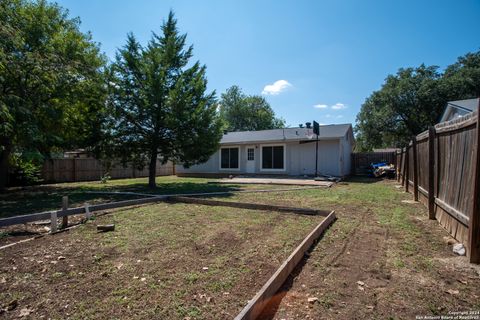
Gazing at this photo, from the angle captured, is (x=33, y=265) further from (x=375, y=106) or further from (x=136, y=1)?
(x=375, y=106)

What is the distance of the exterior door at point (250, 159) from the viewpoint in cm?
1786

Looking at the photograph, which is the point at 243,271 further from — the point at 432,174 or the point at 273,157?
the point at 273,157

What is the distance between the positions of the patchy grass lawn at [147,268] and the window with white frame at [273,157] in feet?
38.9

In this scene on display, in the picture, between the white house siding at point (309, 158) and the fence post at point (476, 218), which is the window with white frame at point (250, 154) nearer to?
the white house siding at point (309, 158)

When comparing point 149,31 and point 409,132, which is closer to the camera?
point 149,31

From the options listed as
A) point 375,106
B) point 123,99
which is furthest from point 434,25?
point 375,106

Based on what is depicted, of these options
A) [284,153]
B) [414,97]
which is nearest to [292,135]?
[284,153]

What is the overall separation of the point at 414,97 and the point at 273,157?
1781 cm

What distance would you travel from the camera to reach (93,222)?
5336 millimetres

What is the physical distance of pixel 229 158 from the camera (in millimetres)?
18891

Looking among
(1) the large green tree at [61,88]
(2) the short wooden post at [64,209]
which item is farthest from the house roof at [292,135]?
(2) the short wooden post at [64,209]

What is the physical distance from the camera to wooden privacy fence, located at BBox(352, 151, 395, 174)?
18344 millimetres

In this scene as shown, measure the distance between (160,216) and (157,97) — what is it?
702cm

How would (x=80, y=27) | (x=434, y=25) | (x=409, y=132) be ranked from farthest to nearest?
(x=409, y=132) < (x=80, y=27) < (x=434, y=25)
